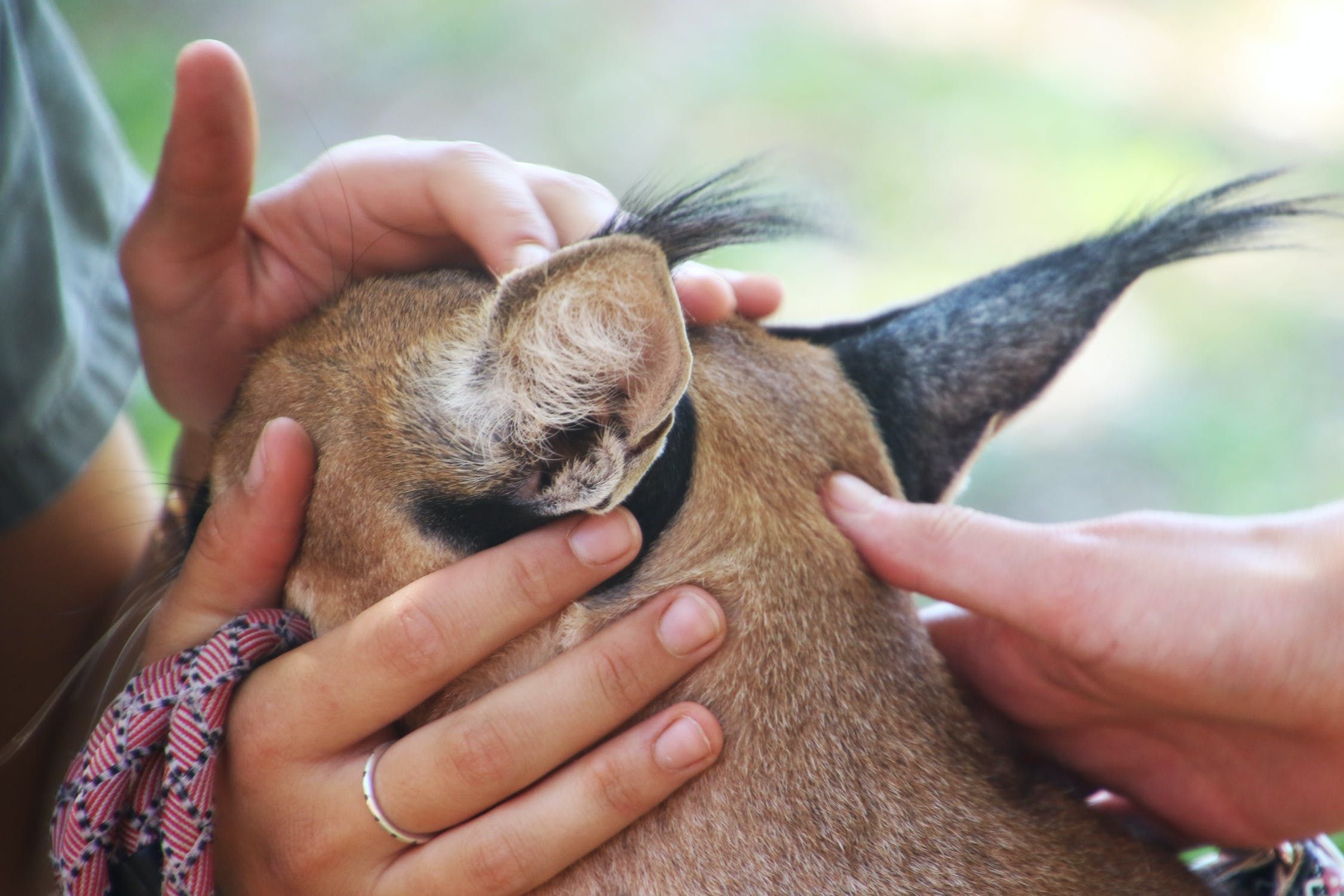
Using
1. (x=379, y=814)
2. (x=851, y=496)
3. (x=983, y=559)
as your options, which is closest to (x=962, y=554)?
(x=983, y=559)

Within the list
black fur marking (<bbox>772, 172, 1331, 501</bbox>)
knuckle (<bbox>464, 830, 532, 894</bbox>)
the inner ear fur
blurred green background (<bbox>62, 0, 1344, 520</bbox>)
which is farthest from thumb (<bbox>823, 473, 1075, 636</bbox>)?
blurred green background (<bbox>62, 0, 1344, 520</bbox>)

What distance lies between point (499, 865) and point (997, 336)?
62.8 inches

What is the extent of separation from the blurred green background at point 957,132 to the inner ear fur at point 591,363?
3.50m

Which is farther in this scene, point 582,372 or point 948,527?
point 948,527

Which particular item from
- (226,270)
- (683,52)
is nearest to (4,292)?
(226,270)

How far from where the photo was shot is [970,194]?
6.88 m

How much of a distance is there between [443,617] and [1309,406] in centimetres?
575

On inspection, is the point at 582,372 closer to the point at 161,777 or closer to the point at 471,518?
the point at 471,518

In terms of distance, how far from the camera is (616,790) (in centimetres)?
207

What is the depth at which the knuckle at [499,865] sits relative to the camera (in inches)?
82.5

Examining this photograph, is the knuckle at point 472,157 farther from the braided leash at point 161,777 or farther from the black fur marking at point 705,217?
the braided leash at point 161,777

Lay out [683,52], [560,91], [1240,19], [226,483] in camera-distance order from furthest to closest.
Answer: [1240,19]
[683,52]
[560,91]
[226,483]

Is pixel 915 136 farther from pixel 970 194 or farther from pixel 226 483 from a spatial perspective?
pixel 226 483

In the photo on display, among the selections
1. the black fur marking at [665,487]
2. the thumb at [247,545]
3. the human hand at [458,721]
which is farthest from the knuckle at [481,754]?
the thumb at [247,545]
